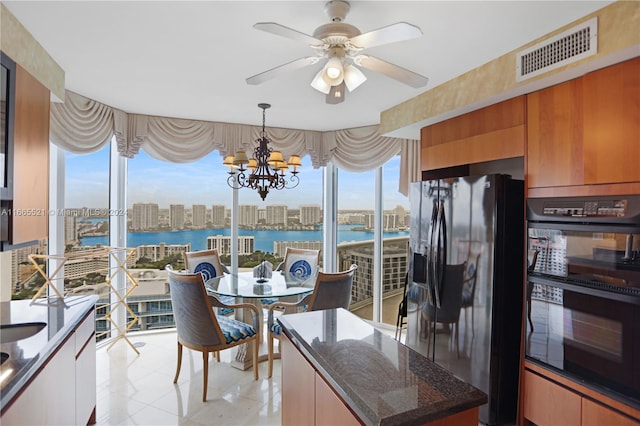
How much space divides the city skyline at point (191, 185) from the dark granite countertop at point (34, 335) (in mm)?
1461

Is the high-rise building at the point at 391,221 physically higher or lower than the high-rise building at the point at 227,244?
higher

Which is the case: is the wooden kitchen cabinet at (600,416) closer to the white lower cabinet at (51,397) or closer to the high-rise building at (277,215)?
the white lower cabinet at (51,397)

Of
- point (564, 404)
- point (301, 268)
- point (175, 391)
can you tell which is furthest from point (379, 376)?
point (301, 268)

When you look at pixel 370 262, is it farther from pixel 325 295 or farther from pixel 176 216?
pixel 176 216

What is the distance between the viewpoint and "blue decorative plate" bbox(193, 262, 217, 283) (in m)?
3.90

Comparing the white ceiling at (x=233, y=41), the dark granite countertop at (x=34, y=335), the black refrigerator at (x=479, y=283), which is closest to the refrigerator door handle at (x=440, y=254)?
the black refrigerator at (x=479, y=283)

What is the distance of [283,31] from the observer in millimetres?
1427

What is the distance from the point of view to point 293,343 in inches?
62.9

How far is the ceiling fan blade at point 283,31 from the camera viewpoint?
1367 mm

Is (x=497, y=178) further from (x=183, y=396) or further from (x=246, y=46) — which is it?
(x=183, y=396)

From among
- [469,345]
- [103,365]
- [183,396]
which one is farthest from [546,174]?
[103,365]

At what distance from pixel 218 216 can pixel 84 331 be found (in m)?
2.33

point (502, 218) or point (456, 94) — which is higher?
point (456, 94)

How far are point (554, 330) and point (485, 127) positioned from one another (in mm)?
1388
